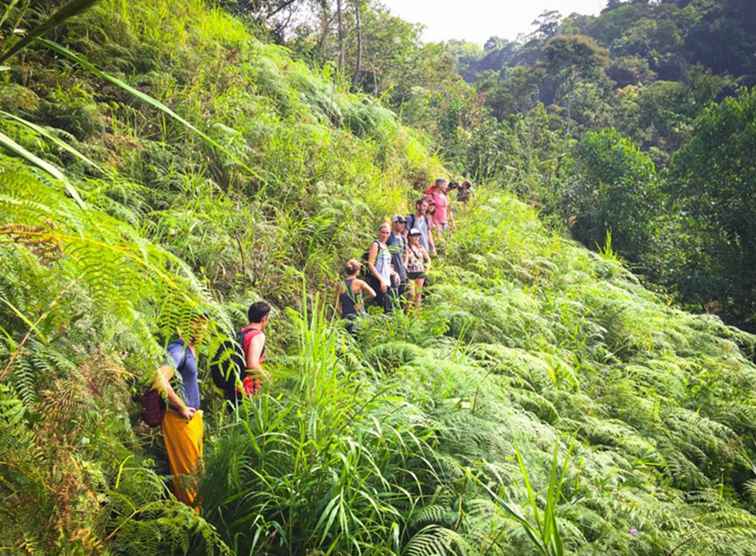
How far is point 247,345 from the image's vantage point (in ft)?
11.1

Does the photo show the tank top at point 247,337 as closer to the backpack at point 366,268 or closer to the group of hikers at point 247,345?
the group of hikers at point 247,345

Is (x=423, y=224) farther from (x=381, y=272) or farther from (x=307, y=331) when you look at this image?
(x=307, y=331)

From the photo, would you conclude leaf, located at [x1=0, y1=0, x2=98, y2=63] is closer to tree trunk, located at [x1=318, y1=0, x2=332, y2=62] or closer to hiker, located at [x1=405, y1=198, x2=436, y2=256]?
hiker, located at [x1=405, y1=198, x2=436, y2=256]

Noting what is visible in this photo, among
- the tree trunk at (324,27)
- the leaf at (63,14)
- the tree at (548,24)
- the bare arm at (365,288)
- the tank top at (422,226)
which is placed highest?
the tree at (548,24)

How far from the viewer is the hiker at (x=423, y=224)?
685 cm

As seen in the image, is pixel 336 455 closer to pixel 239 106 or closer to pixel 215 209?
pixel 215 209

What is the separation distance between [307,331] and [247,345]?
0.57 meters

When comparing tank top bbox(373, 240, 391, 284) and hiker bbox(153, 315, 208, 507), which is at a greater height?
Result: tank top bbox(373, 240, 391, 284)

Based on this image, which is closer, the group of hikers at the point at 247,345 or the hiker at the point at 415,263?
the group of hikers at the point at 247,345

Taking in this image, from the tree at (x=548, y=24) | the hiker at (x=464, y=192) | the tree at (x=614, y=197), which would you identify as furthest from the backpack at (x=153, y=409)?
the tree at (x=548, y=24)

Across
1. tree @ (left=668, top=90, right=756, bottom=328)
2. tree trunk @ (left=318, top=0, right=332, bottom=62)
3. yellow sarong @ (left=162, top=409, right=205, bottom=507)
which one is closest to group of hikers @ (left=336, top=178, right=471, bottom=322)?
yellow sarong @ (left=162, top=409, right=205, bottom=507)

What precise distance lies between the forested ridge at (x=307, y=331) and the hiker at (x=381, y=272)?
0.49 metres

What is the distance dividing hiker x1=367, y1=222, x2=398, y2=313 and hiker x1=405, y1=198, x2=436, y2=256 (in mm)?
995

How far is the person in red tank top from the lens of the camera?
3250 millimetres
